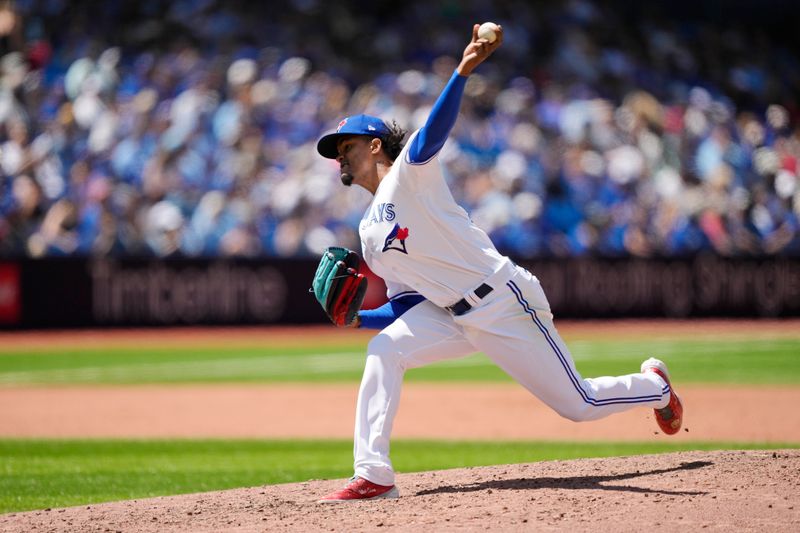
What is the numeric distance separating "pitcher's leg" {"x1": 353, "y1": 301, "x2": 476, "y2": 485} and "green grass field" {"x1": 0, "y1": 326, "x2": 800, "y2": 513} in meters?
2.06

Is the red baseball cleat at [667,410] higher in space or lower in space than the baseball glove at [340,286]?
lower

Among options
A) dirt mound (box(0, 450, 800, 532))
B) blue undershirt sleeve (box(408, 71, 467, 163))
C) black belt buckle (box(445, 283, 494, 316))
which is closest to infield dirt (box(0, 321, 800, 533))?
dirt mound (box(0, 450, 800, 532))

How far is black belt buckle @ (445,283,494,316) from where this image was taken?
5.31m

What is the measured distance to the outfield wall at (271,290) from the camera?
682 inches

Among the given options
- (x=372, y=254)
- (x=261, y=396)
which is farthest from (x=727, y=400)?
(x=372, y=254)

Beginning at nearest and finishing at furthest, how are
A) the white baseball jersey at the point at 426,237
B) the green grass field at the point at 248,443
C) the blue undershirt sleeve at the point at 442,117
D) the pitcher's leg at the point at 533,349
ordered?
the blue undershirt sleeve at the point at 442,117
the white baseball jersey at the point at 426,237
the pitcher's leg at the point at 533,349
the green grass field at the point at 248,443

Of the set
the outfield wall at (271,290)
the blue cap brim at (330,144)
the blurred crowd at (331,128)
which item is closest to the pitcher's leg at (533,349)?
the blue cap brim at (330,144)

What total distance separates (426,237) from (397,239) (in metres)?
0.13

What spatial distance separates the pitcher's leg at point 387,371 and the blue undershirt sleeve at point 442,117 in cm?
89

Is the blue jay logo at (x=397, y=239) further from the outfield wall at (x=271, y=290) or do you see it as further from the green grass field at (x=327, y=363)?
the outfield wall at (x=271, y=290)

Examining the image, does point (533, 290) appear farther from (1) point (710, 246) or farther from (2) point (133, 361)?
(1) point (710, 246)

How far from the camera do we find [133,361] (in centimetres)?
1585

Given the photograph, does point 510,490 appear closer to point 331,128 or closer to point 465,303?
point 465,303

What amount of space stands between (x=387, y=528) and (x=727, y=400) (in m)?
7.50
